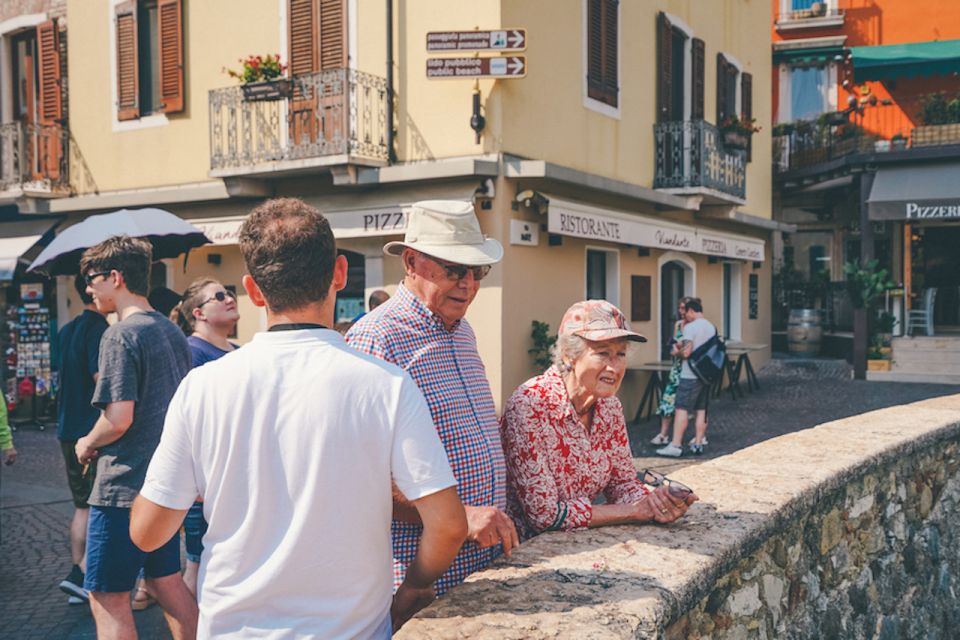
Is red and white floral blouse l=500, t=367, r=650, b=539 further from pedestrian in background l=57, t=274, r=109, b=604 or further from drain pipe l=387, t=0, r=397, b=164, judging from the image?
drain pipe l=387, t=0, r=397, b=164

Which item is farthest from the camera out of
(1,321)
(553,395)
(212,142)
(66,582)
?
(1,321)

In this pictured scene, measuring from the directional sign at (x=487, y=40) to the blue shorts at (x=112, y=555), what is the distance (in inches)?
323

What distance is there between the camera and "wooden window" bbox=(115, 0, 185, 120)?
13.7m

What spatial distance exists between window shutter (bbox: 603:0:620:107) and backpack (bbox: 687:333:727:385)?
4.82m

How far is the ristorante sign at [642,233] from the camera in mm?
11836

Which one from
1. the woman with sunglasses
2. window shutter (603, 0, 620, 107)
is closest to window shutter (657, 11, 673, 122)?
window shutter (603, 0, 620, 107)

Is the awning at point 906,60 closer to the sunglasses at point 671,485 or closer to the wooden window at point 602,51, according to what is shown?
the wooden window at point 602,51

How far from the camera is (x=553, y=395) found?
280cm

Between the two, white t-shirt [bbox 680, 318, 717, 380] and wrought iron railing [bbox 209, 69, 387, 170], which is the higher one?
wrought iron railing [bbox 209, 69, 387, 170]

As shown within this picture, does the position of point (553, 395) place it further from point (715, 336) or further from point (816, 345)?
point (816, 345)

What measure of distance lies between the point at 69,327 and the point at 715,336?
7061mm

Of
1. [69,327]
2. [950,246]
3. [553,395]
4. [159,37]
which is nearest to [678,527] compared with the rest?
[553,395]

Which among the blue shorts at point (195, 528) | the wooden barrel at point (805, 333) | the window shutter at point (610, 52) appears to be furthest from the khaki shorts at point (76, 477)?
the wooden barrel at point (805, 333)

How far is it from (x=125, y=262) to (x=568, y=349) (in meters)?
2.16
